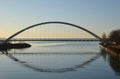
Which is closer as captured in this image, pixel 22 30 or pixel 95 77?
pixel 95 77

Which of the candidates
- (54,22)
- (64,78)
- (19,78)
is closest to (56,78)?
(64,78)

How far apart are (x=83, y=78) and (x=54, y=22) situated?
51.1 metres

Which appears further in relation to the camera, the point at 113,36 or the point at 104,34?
the point at 104,34

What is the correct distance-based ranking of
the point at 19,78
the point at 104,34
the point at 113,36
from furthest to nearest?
the point at 104,34
the point at 113,36
the point at 19,78

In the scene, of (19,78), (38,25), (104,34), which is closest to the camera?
(19,78)

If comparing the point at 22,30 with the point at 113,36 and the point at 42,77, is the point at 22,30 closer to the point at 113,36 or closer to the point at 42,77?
the point at 113,36

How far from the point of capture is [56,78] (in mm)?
24594

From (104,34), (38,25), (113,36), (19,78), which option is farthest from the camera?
(104,34)

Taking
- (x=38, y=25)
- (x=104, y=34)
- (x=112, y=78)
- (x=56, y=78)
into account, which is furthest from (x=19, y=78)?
(x=104, y=34)

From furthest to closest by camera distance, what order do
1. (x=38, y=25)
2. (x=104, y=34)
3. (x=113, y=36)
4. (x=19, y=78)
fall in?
(x=104, y=34), (x=113, y=36), (x=38, y=25), (x=19, y=78)

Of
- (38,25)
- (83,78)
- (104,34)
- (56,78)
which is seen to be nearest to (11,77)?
(56,78)

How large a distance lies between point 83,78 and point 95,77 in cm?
104

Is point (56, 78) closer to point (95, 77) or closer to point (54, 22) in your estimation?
point (95, 77)

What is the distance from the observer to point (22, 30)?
78.6 meters
